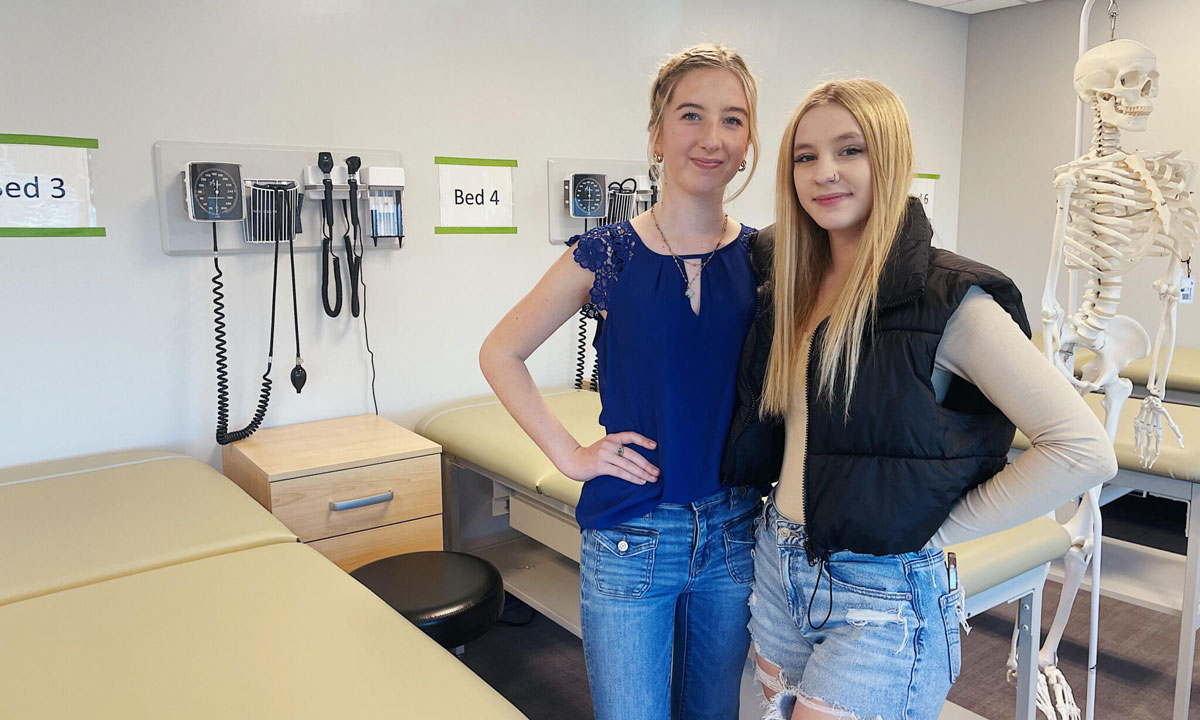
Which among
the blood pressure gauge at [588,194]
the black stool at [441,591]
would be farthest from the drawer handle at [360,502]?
the blood pressure gauge at [588,194]

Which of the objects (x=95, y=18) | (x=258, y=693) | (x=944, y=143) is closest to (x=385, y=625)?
(x=258, y=693)

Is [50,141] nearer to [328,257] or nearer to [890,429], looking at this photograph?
[328,257]

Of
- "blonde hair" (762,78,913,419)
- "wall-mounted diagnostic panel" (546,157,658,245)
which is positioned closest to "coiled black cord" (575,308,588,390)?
"wall-mounted diagnostic panel" (546,157,658,245)

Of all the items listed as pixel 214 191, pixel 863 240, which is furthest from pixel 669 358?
pixel 214 191

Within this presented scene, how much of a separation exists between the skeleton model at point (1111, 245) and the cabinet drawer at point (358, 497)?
66.9 inches

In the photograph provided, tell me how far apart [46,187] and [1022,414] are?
99.2 inches

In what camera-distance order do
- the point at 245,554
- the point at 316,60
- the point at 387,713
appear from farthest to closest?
1. the point at 316,60
2. the point at 245,554
3. the point at 387,713

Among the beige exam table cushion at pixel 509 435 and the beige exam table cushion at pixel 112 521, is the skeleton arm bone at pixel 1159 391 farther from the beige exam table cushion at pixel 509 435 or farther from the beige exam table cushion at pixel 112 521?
the beige exam table cushion at pixel 112 521

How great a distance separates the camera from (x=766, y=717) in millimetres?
1325

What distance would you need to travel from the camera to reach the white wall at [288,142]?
2445 mm

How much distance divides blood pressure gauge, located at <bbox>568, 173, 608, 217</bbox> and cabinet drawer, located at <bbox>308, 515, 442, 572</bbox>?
136cm

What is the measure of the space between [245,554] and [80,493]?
68 centimetres

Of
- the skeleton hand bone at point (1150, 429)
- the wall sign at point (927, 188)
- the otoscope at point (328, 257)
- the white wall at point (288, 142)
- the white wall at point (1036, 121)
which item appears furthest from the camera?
the wall sign at point (927, 188)

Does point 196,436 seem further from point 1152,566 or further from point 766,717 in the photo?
point 1152,566
